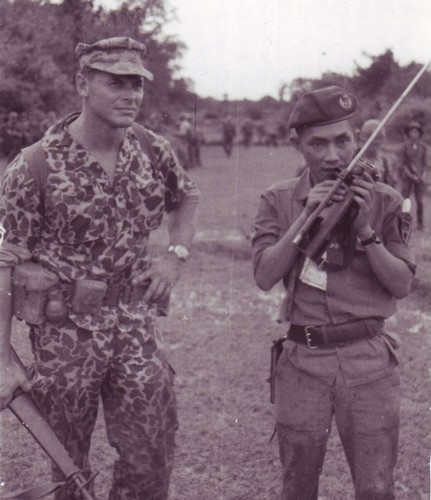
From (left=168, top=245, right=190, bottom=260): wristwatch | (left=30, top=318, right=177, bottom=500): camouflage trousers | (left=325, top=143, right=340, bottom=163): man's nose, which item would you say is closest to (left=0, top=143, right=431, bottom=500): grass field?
(left=30, top=318, right=177, bottom=500): camouflage trousers

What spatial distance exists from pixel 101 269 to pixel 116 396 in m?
0.52

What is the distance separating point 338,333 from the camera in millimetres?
2902

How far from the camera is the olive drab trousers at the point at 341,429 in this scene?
113 inches

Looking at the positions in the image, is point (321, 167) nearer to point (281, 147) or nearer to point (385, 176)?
point (385, 176)

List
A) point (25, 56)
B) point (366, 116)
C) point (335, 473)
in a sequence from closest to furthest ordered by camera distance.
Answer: point (335, 473)
point (25, 56)
point (366, 116)

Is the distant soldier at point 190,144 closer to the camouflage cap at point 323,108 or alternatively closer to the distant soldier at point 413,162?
the distant soldier at point 413,162

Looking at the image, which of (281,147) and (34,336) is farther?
(281,147)

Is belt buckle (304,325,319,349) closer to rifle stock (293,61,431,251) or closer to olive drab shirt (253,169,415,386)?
olive drab shirt (253,169,415,386)

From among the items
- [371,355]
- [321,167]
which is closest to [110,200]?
[321,167]

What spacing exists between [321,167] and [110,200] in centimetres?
81

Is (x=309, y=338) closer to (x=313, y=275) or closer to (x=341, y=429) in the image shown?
(x=313, y=275)

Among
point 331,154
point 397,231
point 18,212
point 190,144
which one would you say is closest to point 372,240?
point 397,231

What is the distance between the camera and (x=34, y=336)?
10.3ft

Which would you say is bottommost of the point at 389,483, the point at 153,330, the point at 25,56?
the point at 25,56
